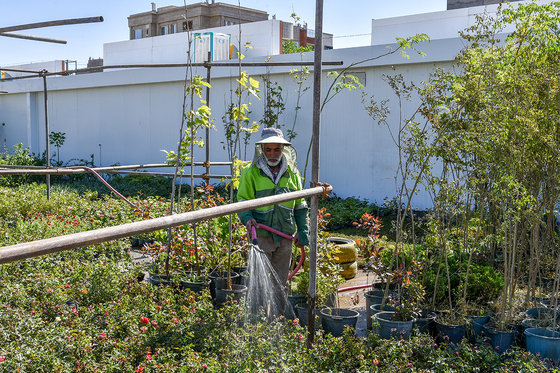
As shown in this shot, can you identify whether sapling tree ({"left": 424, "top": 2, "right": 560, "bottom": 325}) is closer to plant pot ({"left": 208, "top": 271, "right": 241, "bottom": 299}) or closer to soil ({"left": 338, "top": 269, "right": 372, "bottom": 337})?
soil ({"left": 338, "top": 269, "right": 372, "bottom": 337})

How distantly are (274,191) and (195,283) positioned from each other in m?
1.16

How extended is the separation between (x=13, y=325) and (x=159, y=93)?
11809mm

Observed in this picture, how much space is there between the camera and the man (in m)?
4.05

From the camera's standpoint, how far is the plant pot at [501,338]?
12.3ft

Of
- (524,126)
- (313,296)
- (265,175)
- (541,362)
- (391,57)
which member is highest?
(391,57)

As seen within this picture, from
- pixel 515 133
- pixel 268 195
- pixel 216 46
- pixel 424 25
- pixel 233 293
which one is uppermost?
pixel 424 25

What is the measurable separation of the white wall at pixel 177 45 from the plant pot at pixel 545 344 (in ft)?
38.0

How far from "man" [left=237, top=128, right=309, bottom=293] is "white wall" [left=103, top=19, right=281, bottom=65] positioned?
10435mm

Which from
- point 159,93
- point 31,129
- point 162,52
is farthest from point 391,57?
point 31,129

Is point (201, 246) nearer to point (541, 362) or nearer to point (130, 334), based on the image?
point (130, 334)

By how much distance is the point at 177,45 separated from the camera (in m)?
18.6

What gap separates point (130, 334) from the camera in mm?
3357

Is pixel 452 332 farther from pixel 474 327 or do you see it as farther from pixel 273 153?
pixel 273 153

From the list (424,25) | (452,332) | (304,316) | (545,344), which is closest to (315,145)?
(304,316)
